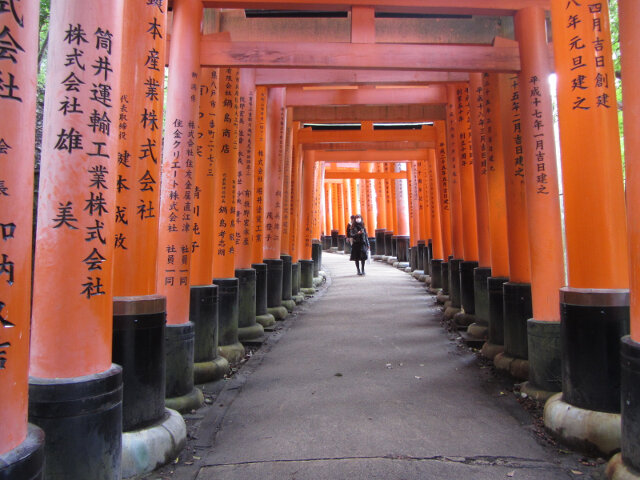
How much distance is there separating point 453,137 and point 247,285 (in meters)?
4.37

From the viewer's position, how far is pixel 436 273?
11.3 meters

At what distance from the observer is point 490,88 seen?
229 inches

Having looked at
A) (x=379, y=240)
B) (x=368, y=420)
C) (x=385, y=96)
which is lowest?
(x=368, y=420)

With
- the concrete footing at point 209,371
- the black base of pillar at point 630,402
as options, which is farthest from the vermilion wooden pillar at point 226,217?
the black base of pillar at point 630,402

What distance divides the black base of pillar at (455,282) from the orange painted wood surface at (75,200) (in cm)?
669

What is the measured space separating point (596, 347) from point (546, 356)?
0.87 m

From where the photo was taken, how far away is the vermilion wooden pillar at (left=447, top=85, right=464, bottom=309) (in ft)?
26.8

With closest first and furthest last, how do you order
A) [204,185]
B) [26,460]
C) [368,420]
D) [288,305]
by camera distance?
[26,460]
[368,420]
[204,185]
[288,305]

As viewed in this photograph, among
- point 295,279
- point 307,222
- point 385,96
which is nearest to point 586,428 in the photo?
point 385,96

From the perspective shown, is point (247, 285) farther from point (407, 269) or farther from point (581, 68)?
point (407, 269)

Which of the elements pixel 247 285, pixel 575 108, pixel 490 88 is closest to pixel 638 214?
pixel 575 108

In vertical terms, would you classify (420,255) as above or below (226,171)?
below

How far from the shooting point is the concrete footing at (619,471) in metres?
2.53

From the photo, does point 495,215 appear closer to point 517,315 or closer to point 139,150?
point 517,315
